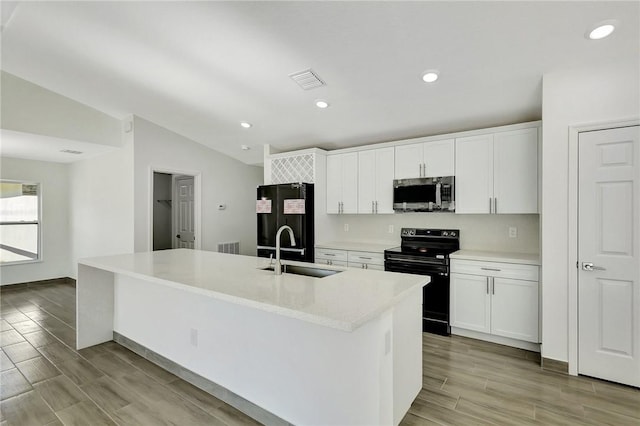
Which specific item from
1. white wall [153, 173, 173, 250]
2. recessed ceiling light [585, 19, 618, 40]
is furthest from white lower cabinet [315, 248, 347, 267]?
white wall [153, 173, 173, 250]

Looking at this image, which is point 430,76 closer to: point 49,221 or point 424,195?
point 424,195

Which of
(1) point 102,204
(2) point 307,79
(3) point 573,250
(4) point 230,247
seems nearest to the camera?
(3) point 573,250

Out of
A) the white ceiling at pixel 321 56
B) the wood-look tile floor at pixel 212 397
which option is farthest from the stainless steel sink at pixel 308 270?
the white ceiling at pixel 321 56

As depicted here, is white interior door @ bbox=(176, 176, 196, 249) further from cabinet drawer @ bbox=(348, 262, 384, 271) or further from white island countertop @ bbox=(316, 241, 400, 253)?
cabinet drawer @ bbox=(348, 262, 384, 271)

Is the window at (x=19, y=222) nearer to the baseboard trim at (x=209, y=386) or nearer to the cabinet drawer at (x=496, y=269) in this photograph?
the baseboard trim at (x=209, y=386)

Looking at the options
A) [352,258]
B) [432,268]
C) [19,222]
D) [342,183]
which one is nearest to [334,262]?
[352,258]

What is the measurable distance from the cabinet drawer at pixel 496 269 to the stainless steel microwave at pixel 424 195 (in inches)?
25.5

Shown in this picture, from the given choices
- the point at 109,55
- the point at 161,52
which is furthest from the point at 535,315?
the point at 109,55

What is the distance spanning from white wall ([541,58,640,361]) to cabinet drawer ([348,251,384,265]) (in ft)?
5.45

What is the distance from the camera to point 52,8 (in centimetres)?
269

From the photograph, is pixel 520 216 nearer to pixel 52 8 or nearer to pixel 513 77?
pixel 513 77

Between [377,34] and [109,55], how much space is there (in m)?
2.74

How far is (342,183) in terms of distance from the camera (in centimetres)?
453

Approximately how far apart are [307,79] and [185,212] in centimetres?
390
